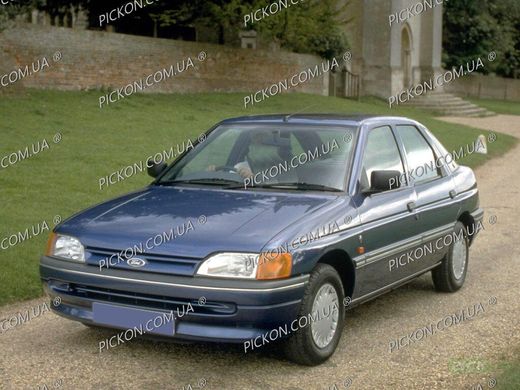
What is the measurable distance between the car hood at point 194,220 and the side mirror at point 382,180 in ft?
1.23

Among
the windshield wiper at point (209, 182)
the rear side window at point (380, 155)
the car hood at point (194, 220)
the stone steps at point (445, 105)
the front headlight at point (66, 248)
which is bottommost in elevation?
the stone steps at point (445, 105)

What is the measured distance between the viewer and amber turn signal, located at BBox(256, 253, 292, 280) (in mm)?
5324

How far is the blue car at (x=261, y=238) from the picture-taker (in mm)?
5352

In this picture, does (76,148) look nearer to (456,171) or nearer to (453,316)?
(456,171)

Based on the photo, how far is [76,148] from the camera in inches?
598

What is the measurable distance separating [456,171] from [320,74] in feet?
83.6

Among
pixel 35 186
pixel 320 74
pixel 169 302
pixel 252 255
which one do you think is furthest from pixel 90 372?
pixel 320 74

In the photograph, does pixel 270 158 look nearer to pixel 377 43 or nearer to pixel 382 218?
pixel 382 218

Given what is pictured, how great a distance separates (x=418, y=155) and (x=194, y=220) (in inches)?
112

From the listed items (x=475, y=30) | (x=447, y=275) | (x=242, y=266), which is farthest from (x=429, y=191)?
(x=475, y=30)

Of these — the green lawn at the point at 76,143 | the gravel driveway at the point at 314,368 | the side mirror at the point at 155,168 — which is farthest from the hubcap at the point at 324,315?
the green lawn at the point at 76,143

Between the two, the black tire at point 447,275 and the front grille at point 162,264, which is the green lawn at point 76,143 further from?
the black tire at point 447,275

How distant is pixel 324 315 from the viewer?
5797mm

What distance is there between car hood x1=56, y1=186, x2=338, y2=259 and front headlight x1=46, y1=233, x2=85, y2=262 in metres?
0.05
